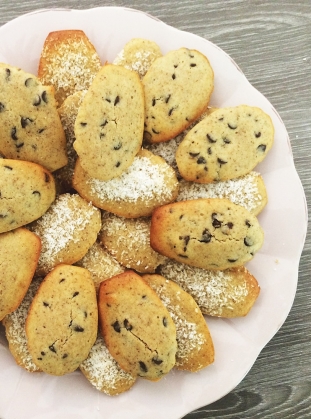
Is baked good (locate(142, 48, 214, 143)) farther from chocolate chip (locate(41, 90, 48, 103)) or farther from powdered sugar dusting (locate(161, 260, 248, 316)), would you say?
powdered sugar dusting (locate(161, 260, 248, 316))

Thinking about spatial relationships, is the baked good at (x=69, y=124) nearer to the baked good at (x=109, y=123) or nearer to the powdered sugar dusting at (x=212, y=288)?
the baked good at (x=109, y=123)

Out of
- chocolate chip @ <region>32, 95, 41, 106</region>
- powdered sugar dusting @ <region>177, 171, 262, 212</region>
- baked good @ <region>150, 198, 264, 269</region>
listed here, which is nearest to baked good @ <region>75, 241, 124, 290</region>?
baked good @ <region>150, 198, 264, 269</region>

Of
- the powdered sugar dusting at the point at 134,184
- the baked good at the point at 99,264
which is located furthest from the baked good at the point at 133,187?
the baked good at the point at 99,264

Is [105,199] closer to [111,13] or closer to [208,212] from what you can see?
[208,212]

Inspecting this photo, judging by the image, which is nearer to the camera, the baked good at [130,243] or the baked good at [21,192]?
the baked good at [21,192]

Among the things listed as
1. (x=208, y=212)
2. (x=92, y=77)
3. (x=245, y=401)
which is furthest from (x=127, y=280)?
(x=245, y=401)

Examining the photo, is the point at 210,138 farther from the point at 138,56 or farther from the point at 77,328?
the point at 77,328

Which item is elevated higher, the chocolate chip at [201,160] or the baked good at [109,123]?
the baked good at [109,123]

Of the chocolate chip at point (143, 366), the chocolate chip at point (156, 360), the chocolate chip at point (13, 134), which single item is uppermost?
the chocolate chip at point (13, 134)
